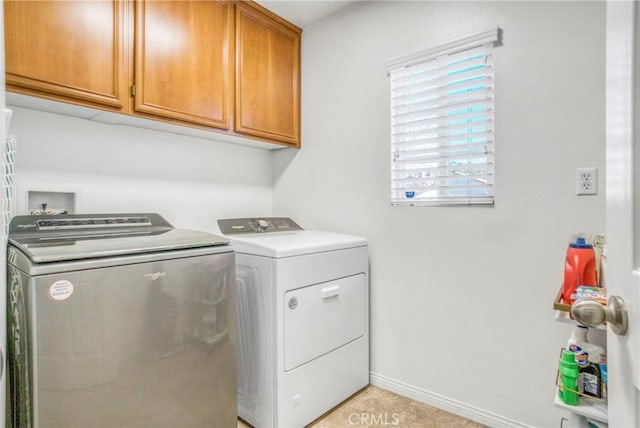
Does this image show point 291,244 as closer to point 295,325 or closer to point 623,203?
point 295,325

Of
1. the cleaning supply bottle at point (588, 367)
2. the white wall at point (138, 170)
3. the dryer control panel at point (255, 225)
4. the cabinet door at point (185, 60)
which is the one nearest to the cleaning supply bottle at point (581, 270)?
the cleaning supply bottle at point (588, 367)

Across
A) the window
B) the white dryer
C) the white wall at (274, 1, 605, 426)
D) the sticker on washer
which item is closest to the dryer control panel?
the white dryer

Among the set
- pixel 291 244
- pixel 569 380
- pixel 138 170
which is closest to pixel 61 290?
pixel 291 244

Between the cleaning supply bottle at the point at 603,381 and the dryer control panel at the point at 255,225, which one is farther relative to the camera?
the dryer control panel at the point at 255,225

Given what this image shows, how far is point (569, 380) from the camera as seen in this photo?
105 centimetres

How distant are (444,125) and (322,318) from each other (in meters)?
1.20

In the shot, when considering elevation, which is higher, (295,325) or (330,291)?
(330,291)

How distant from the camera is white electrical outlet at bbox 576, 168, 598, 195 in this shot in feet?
4.68

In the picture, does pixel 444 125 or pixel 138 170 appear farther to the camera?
pixel 138 170

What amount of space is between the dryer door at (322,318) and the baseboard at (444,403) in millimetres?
339

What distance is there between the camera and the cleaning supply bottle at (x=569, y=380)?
3.40 ft

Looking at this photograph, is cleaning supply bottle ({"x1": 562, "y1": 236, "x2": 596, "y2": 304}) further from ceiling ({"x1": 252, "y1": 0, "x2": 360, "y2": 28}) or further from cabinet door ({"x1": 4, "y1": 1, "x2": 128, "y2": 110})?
cabinet door ({"x1": 4, "y1": 1, "x2": 128, "y2": 110})

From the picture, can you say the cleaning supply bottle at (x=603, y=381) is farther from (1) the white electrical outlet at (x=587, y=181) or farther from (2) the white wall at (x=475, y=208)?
(1) the white electrical outlet at (x=587, y=181)

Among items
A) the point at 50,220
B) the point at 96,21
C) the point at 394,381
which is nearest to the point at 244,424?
the point at 394,381
